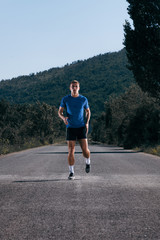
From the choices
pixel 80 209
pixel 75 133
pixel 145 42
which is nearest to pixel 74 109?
pixel 75 133

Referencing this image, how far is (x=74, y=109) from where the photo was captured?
8469mm

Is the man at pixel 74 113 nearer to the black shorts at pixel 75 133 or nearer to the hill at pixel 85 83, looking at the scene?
the black shorts at pixel 75 133

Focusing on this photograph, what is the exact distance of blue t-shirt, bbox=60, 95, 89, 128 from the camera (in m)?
8.48

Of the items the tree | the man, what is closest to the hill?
the tree

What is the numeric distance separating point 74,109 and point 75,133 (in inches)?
23.3

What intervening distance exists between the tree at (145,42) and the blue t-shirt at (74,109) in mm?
19376

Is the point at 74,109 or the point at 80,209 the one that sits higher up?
the point at 74,109

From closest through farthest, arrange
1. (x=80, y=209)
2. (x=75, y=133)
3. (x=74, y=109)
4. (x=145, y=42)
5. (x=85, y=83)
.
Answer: (x=80, y=209) → (x=74, y=109) → (x=75, y=133) → (x=145, y=42) → (x=85, y=83)

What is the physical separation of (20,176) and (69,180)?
5.29ft

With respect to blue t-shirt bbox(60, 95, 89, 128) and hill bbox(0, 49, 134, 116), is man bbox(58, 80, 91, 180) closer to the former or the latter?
blue t-shirt bbox(60, 95, 89, 128)

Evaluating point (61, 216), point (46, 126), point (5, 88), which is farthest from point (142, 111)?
point (5, 88)

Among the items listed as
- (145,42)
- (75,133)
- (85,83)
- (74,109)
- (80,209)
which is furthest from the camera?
(85,83)

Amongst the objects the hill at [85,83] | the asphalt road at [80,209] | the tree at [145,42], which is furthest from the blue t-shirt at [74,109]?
the hill at [85,83]

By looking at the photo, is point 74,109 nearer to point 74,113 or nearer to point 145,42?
point 74,113
